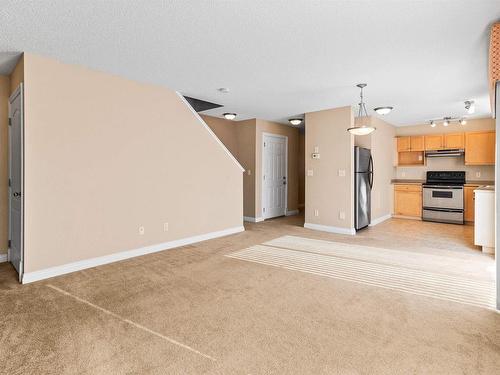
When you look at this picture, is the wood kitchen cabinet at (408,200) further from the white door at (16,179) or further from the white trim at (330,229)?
the white door at (16,179)

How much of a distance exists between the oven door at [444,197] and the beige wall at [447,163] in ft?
2.24

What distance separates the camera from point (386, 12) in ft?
8.05

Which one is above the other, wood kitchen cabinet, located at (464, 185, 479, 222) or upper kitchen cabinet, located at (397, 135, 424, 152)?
upper kitchen cabinet, located at (397, 135, 424, 152)

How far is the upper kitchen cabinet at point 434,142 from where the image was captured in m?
7.20

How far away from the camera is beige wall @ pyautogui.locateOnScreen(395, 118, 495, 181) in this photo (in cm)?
687

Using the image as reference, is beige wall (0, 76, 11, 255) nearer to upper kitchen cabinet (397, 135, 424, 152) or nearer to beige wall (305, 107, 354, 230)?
beige wall (305, 107, 354, 230)

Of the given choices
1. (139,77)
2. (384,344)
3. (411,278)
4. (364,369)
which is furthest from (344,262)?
(139,77)

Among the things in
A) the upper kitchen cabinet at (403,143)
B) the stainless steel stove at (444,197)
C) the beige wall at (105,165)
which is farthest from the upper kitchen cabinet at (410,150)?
the beige wall at (105,165)

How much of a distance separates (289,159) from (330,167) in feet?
7.52

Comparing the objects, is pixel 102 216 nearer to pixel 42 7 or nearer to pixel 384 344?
pixel 42 7

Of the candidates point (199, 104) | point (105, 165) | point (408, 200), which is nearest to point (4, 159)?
point (105, 165)

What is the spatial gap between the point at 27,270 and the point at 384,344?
3501mm

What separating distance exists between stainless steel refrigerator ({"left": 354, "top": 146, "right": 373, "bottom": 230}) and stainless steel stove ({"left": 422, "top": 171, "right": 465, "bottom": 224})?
183cm

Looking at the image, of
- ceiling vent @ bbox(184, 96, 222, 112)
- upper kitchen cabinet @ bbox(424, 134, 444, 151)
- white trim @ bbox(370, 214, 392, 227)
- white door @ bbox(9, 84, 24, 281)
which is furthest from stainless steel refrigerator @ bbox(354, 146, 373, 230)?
white door @ bbox(9, 84, 24, 281)
